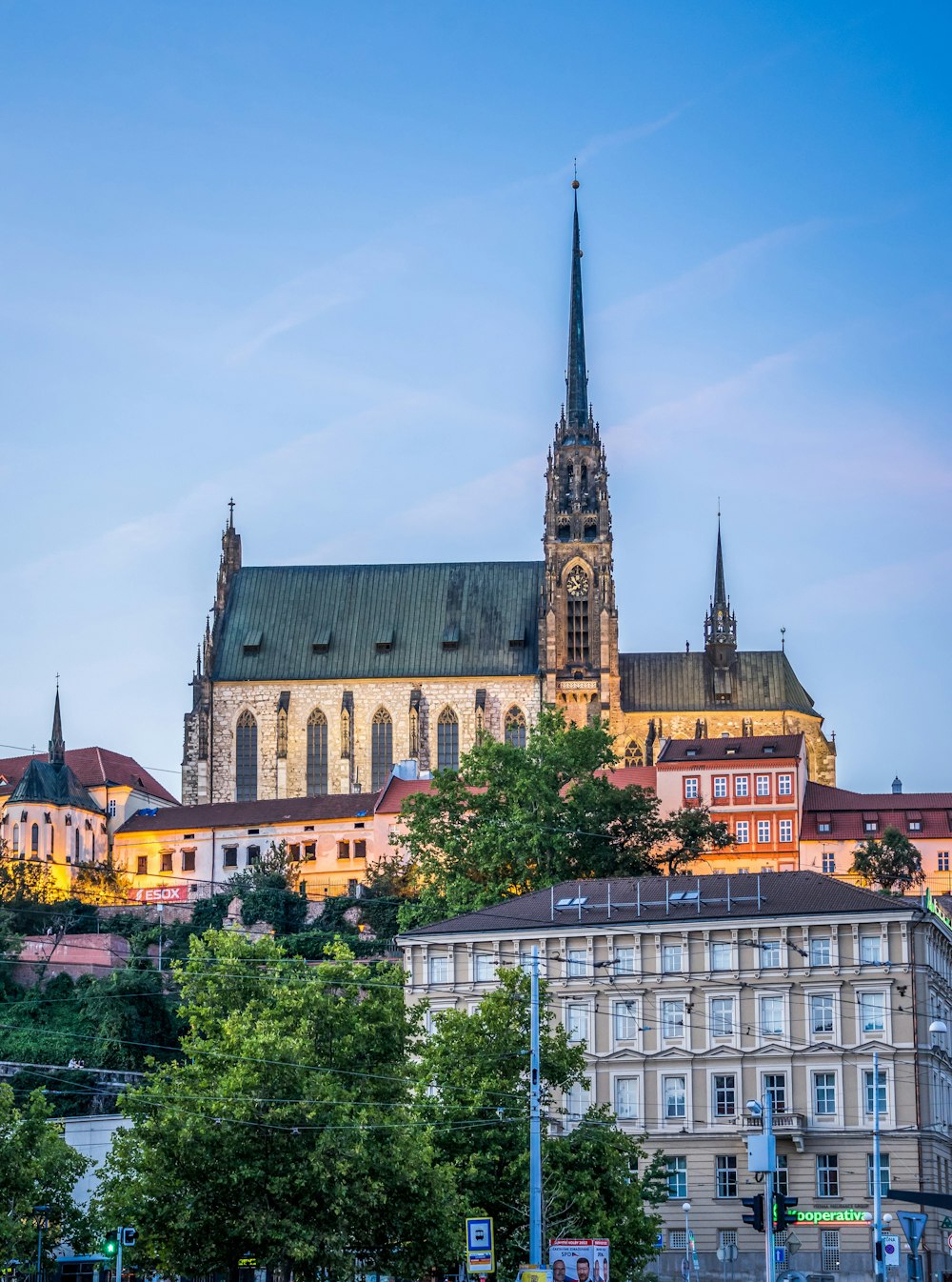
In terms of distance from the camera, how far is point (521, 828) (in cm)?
10912

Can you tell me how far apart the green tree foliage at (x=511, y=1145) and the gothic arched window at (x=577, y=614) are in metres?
92.0

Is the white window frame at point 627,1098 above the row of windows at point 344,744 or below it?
below

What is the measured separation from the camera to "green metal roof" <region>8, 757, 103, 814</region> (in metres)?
157

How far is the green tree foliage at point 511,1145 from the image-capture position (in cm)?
6400

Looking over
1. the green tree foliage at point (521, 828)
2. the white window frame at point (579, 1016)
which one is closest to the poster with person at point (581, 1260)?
the white window frame at point (579, 1016)

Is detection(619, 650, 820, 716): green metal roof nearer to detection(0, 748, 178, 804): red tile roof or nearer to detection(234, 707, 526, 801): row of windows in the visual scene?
detection(234, 707, 526, 801): row of windows

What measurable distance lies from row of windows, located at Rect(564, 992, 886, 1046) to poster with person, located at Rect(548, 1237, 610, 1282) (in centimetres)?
2976

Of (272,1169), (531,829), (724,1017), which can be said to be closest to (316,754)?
(531,829)

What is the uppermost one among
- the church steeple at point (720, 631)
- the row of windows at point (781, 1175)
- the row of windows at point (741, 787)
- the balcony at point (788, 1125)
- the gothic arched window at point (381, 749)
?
the church steeple at point (720, 631)

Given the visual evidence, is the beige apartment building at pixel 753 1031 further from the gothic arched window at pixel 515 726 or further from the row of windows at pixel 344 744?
the gothic arched window at pixel 515 726

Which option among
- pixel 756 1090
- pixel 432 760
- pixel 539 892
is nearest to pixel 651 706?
pixel 432 760

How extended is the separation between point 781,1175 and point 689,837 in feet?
142

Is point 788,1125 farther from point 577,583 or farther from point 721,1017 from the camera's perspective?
point 577,583

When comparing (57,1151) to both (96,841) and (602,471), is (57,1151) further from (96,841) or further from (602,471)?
(602,471)
